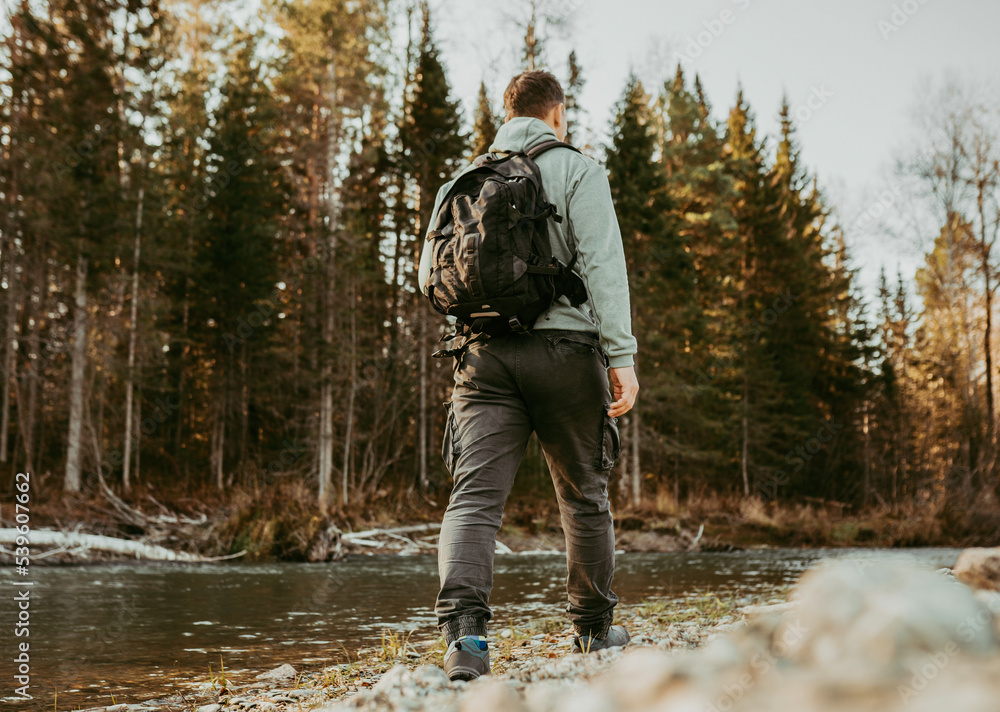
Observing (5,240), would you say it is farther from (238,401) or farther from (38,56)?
(238,401)

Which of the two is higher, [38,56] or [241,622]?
[38,56]

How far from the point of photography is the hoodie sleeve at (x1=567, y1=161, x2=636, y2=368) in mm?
2688

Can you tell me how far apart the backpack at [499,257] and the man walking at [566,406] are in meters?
0.07

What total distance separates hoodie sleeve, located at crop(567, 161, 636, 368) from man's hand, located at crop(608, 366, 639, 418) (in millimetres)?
27

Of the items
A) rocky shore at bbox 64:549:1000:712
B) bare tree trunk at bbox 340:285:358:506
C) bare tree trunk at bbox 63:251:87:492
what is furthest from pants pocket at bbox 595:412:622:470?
bare tree trunk at bbox 63:251:87:492

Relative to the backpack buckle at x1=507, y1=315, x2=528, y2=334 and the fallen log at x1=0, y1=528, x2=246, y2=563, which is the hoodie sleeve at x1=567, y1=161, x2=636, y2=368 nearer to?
the backpack buckle at x1=507, y1=315, x2=528, y2=334

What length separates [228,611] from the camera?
5105 mm

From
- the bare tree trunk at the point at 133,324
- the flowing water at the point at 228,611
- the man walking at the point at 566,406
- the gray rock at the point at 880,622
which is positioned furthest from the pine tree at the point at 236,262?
the gray rock at the point at 880,622

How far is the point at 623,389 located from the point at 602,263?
461mm

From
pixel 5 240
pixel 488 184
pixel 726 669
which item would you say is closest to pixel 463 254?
pixel 488 184

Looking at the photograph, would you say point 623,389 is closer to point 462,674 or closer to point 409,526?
point 462,674

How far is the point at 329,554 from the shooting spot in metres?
9.54

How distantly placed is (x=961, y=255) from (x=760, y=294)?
6.28m

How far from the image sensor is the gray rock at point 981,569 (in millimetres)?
1754
